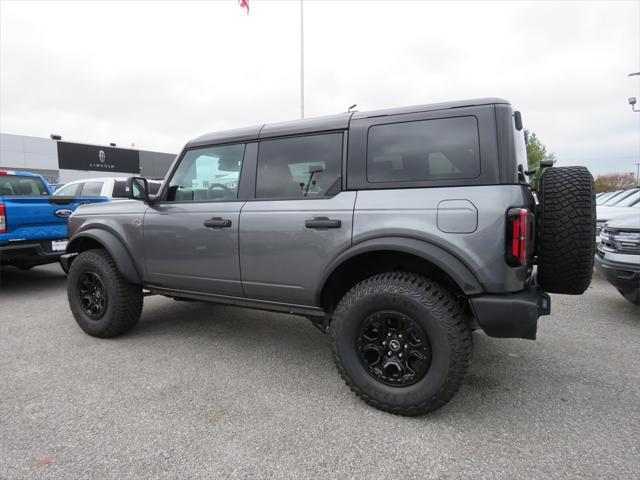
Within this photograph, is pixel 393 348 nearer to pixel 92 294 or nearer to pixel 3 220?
pixel 92 294

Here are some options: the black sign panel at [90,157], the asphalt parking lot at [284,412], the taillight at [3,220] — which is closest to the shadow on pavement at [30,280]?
the taillight at [3,220]

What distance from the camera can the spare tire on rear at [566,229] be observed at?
223 centimetres

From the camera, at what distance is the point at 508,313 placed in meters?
2.13

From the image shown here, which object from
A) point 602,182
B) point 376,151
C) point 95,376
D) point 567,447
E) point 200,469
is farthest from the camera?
point 602,182

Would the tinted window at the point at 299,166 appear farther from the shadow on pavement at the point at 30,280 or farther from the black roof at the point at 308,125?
the shadow on pavement at the point at 30,280

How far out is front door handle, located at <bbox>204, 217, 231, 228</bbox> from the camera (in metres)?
2.97

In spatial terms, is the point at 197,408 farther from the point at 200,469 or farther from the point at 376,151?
the point at 376,151

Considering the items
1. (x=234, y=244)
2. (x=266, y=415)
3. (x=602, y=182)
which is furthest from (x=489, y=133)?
(x=602, y=182)

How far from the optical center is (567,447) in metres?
2.04

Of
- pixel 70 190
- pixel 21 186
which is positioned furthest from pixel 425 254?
pixel 70 190

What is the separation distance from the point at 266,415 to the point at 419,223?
1548mm

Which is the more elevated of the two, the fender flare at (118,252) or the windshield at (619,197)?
the windshield at (619,197)

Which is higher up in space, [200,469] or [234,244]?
[234,244]

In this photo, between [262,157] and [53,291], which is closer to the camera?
[262,157]
